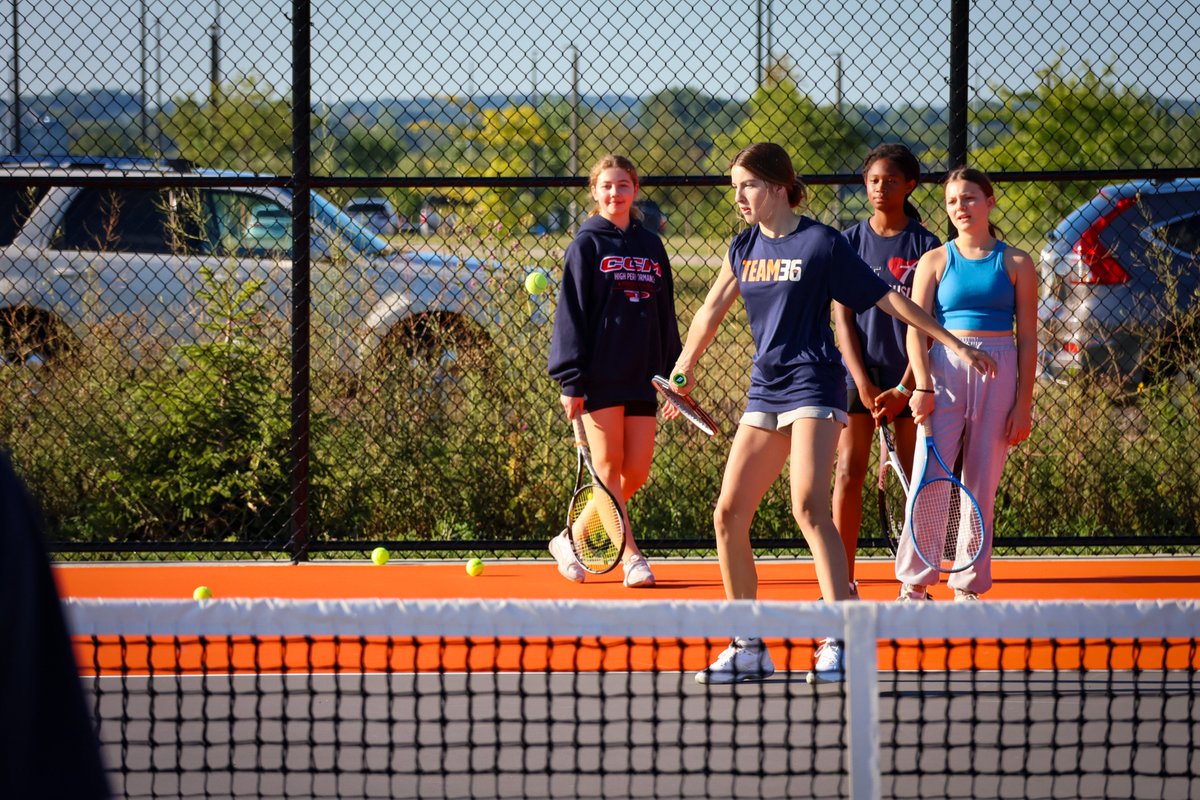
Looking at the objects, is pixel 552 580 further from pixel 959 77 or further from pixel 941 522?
pixel 959 77

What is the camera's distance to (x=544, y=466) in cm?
681

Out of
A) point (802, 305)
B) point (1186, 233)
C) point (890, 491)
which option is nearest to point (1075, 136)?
point (1186, 233)

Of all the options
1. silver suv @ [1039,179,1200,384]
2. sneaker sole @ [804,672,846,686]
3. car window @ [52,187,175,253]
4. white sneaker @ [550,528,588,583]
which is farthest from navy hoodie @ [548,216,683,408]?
car window @ [52,187,175,253]

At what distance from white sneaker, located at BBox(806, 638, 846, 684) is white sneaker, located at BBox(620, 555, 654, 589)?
1377 mm

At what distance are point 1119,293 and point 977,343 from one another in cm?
288

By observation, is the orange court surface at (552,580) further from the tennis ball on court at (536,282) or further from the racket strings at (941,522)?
the tennis ball on court at (536,282)

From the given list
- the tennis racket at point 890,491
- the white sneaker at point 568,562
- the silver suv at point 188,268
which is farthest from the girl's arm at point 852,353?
the silver suv at point 188,268

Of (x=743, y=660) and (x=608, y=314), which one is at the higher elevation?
(x=608, y=314)

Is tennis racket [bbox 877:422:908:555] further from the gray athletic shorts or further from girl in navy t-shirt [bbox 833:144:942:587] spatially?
the gray athletic shorts

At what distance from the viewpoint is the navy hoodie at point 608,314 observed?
5.33 m

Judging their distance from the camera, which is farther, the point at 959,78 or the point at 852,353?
the point at 959,78

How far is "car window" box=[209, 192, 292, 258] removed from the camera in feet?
23.1

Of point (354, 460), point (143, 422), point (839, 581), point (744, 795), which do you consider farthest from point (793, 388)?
point (143, 422)

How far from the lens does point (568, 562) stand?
5695 mm
